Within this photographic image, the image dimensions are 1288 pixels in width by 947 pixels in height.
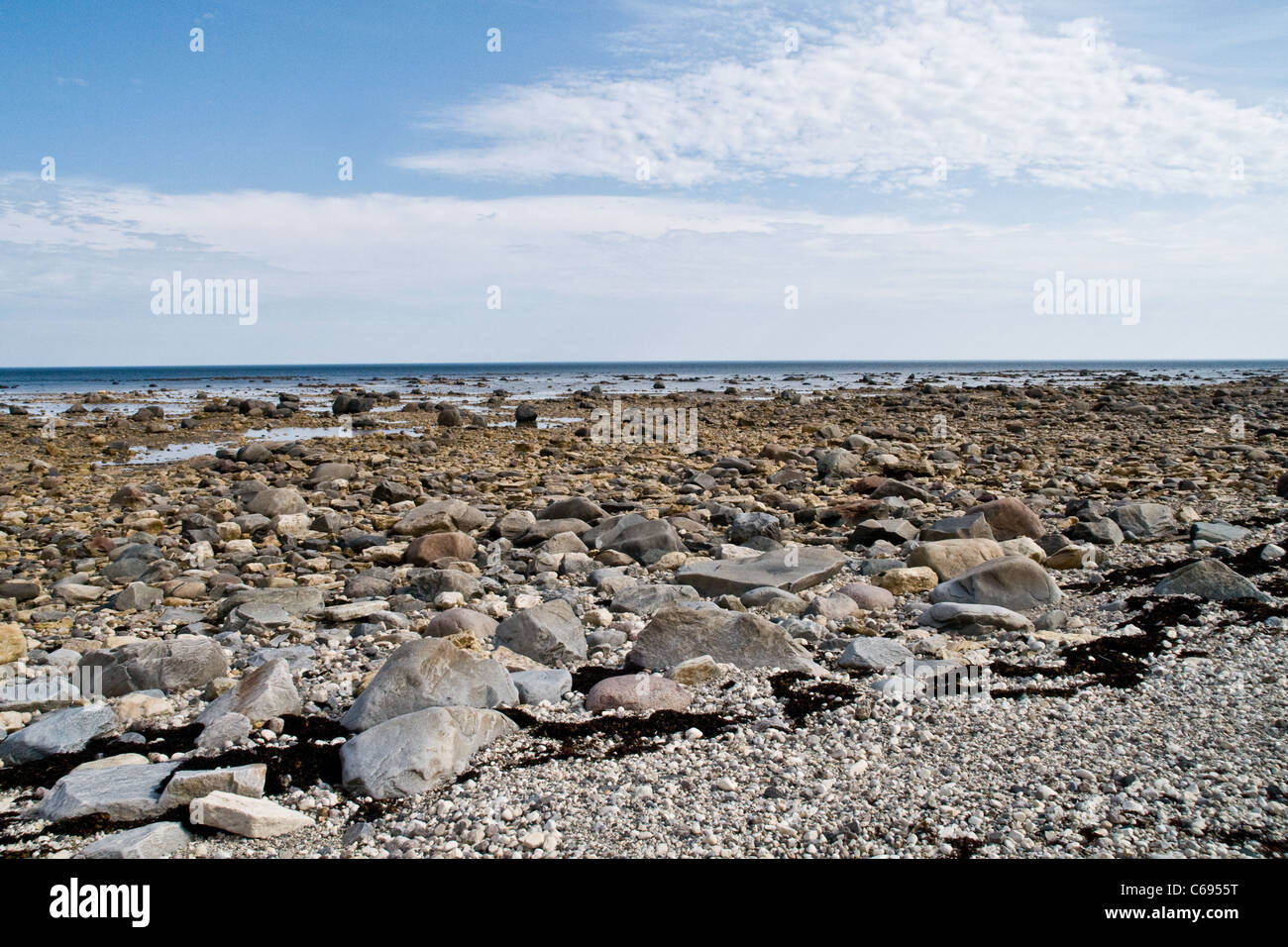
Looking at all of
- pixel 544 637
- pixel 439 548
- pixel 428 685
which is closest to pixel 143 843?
pixel 428 685

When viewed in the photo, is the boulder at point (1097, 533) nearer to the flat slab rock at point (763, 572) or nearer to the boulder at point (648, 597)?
the flat slab rock at point (763, 572)

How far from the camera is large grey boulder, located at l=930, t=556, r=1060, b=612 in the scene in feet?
21.3

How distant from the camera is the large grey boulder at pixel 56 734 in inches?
169

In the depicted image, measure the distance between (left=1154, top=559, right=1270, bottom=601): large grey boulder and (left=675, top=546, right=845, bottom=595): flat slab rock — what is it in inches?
99.3

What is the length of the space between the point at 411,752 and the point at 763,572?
4.09 m

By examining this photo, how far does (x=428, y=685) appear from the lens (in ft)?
15.1

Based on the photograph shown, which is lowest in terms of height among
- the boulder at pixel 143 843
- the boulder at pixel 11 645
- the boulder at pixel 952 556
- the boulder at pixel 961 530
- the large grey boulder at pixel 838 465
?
the boulder at pixel 143 843

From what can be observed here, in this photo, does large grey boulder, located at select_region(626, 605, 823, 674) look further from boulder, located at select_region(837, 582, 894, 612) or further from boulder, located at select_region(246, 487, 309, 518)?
boulder, located at select_region(246, 487, 309, 518)

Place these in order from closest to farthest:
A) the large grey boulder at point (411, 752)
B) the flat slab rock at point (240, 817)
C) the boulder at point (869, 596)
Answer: the flat slab rock at point (240, 817)
the large grey boulder at point (411, 752)
the boulder at point (869, 596)

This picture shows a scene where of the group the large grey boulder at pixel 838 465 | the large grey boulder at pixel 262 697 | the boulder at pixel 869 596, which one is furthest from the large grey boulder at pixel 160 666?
the large grey boulder at pixel 838 465

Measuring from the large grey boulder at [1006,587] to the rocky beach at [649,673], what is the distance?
23mm

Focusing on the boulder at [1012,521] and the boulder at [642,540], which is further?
the boulder at [1012,521]

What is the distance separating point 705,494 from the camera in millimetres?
12438

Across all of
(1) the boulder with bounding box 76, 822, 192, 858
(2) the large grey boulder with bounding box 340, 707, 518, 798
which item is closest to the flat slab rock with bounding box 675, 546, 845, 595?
(2) the large grey boulder with bounding box 340, 707, 518, 798
